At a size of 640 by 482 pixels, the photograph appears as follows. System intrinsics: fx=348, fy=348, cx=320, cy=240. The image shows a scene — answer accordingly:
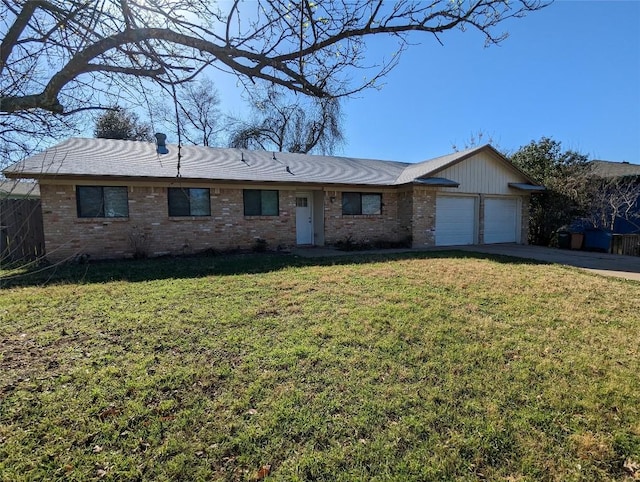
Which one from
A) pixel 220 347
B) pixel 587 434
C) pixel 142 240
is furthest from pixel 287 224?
pixel 587 434

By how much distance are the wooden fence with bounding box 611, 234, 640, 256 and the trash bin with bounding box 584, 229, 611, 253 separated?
0.18 meters

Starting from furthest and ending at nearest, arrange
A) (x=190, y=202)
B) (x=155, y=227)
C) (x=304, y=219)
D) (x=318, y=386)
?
(x=304, y=219), (x=190, y=202), (x=155, y=227), (x=318, y=386)

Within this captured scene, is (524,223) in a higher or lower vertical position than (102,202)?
lower

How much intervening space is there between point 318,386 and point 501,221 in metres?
15.8

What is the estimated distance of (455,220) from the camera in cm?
1541

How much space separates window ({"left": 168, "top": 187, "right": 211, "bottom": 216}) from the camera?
11.7m

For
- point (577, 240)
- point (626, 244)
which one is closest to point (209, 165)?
point (577, 240)

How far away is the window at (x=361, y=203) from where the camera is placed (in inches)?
568

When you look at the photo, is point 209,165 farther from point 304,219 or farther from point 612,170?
point 612,170

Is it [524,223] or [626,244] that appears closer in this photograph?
[626,244]

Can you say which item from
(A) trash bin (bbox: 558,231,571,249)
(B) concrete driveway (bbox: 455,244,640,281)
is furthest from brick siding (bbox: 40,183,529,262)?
(A) trash bin (bbox: 558,231,571,249)

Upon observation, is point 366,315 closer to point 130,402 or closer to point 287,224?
point 130,402

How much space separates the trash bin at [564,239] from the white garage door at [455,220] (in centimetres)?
350

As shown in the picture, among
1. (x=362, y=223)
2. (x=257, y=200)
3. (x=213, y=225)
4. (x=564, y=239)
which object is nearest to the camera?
(x=213, y=225)
